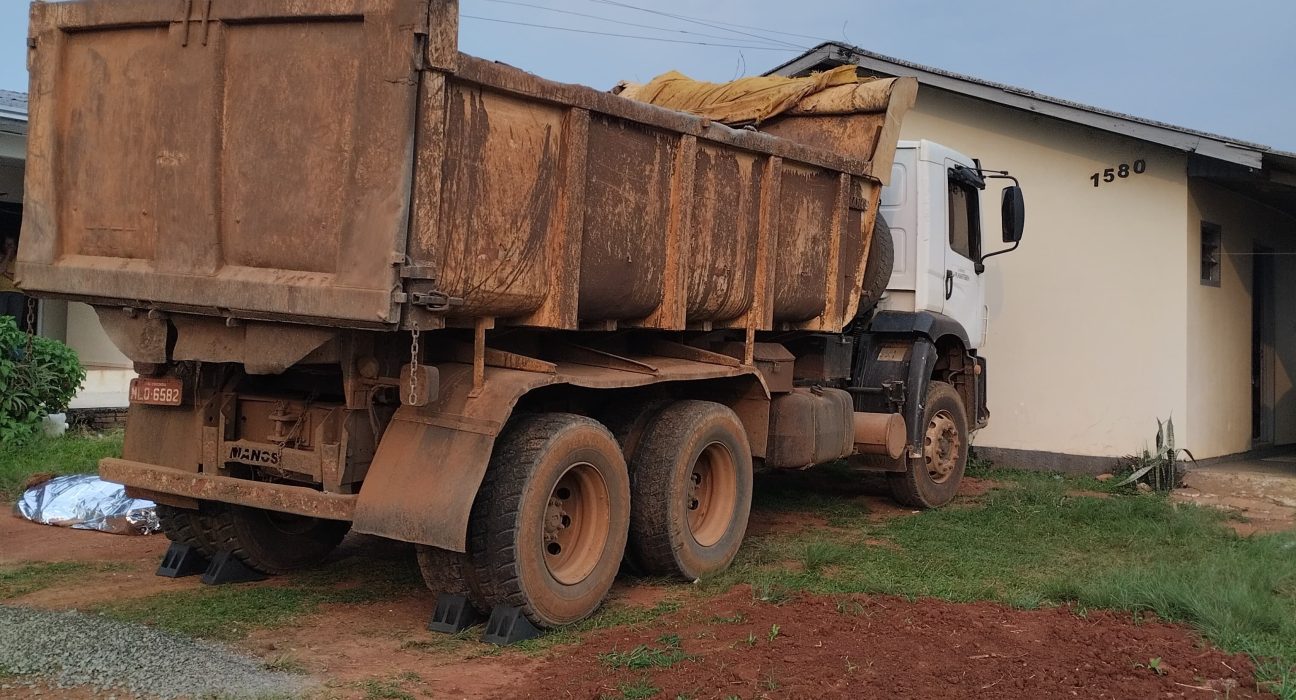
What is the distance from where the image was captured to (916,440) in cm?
920

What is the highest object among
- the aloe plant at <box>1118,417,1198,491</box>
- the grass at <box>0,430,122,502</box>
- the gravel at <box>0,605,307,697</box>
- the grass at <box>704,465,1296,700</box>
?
the aloe plant at <box>1118,417,1198,491</box>

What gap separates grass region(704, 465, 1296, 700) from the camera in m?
5.41

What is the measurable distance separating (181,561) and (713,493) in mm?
3200

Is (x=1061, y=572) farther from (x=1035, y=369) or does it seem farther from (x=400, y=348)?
(x=1035, y=369)

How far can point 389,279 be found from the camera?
4543 millimetres

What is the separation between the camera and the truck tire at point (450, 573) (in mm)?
5230

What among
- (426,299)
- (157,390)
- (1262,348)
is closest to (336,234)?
(426,299)

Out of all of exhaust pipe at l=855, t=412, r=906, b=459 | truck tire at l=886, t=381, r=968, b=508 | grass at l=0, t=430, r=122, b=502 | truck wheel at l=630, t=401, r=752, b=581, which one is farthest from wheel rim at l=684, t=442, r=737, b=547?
grass at l=0, t=430, r=122, b=502

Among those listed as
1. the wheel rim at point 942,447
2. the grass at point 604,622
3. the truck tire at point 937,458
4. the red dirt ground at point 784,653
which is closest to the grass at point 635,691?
the red dirt ground at point 784,653

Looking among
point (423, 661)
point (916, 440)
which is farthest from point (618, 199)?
point (916, 440)

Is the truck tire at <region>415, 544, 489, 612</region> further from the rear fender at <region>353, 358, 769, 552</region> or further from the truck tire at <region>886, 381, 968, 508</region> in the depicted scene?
the truck tire at <region>886, 381, 968, 508</region>

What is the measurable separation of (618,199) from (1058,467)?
7583mm

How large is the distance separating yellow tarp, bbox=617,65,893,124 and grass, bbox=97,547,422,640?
171 inches

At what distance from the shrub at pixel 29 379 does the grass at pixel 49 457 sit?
0.18 metres
